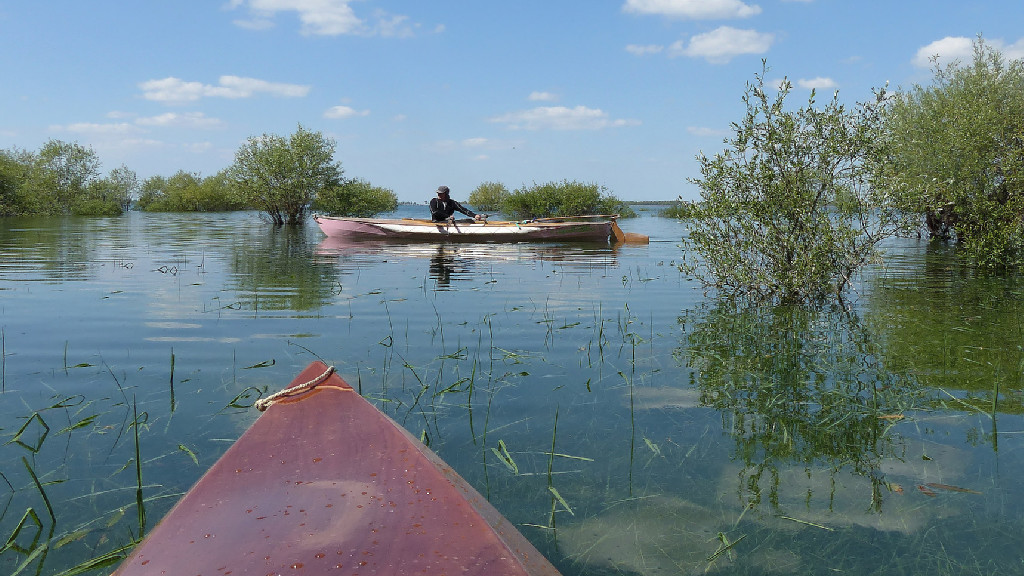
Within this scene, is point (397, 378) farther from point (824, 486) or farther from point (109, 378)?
point (824, 486)

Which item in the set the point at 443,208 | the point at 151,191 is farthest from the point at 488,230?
the point at 151,191

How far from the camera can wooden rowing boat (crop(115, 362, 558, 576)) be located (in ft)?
Result: 8.07

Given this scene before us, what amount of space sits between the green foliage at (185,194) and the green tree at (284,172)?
3156 cm

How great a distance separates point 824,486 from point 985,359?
14.1 feet

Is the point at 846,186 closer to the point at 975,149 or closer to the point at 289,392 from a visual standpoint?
the point at 289,392

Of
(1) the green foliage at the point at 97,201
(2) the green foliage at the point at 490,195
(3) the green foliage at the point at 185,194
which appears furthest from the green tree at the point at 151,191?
(2) the green foliage at the point at 490,195

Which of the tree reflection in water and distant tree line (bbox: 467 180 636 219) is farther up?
distant tree line (bbox: 467 180 636 219)

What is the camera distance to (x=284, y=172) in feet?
151

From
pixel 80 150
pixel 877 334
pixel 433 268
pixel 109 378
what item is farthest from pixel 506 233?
pixel 80 150

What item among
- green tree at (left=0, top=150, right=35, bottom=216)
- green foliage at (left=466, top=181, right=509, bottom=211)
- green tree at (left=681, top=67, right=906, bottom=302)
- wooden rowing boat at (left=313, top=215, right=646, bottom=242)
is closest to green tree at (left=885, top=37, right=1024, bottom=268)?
green tree at (left=681, top=67, right=906, bottom=302)

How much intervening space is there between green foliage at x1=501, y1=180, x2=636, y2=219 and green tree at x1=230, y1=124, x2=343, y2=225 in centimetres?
1415

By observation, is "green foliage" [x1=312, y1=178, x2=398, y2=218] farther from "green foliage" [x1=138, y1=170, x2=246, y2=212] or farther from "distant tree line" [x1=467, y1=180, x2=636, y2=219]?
"green foliage" [x1=138, y1=170, x2=246, y2=212]

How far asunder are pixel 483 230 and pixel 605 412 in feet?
70.2

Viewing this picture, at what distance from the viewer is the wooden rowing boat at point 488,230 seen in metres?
26.6
